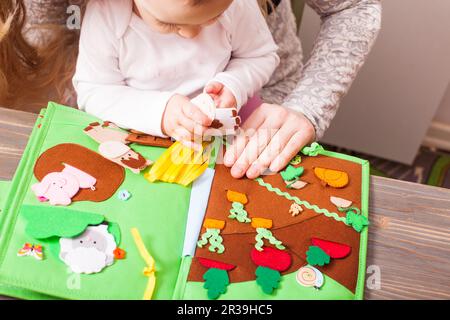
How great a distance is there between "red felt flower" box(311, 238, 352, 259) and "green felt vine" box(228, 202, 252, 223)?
7cm

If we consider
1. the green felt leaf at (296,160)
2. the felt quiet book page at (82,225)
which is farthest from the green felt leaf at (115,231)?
the green felt leaf at (296,160)

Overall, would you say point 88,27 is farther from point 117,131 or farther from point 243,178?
point 243,178

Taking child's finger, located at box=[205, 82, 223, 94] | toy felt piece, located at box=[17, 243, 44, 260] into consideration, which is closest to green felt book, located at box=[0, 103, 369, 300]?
toy felt piece, located at box=[17, 243, 44, 260]

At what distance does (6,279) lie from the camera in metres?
0.44

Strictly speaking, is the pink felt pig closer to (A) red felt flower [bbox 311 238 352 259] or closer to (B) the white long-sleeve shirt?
(B) the white long-sleeve shirt

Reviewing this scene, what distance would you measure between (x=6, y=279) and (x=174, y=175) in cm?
19

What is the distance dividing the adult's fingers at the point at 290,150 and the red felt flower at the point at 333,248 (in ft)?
0.34

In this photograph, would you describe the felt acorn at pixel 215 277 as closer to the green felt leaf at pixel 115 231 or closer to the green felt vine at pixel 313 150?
the green felt leaf at pixel 115 231

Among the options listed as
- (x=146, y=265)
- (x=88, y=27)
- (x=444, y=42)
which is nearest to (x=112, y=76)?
(x=88, y=27)

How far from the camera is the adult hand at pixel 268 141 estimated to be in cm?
57

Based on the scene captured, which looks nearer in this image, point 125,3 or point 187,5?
point 187,5

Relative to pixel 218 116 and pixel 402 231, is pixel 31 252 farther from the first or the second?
pixel 402 231

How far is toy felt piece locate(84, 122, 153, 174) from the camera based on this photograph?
0.54 metres

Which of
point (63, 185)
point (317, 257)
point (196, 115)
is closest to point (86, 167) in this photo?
point (63, 185)
